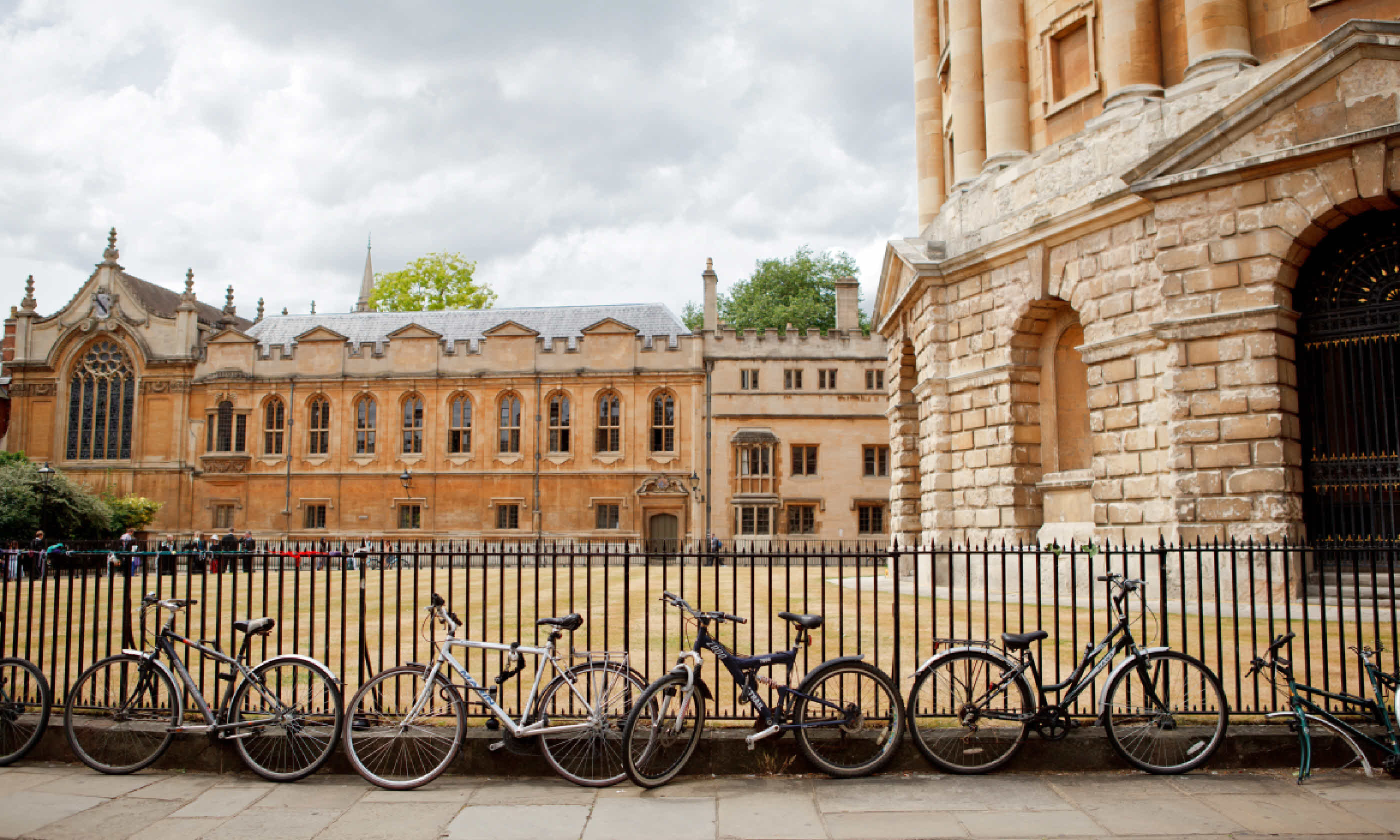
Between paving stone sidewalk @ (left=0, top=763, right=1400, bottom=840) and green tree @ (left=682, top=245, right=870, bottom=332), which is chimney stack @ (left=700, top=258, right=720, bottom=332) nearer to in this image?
green tree @ (left=682, top=245, right=870, bottom=332)

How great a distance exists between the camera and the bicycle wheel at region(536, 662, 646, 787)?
610 cm

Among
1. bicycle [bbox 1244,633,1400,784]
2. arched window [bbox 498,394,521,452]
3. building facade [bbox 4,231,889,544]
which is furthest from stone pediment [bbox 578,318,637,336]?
bicycle [bbox 1244,633,1400,784]

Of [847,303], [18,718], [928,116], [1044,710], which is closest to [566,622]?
[1044,710]

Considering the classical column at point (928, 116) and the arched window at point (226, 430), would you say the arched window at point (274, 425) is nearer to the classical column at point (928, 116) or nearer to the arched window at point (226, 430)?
the arched window at point (226, 430)

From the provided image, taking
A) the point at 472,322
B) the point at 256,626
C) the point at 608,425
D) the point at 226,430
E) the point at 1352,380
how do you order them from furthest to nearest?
1. the point at 472,322
2. the point at 226,430
3. the point at 608,425
4. the point at 1352,380
5. the point at 256,626

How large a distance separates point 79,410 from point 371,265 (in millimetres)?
35057

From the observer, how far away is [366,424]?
4234 cm

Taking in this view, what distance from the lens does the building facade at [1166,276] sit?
12.2m

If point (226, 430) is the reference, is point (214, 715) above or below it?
below

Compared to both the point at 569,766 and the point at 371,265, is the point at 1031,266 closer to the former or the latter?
the point at 569,766

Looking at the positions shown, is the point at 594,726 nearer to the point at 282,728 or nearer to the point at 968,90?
the point at 282,728

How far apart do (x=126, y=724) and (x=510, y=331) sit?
35.6 meters

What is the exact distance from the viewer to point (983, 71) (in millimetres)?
18031

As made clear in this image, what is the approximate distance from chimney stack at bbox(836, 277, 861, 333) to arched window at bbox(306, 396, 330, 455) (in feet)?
74.7
